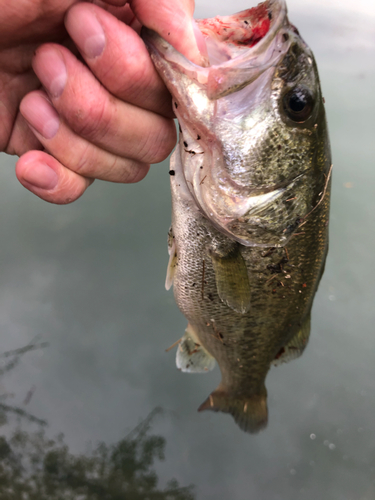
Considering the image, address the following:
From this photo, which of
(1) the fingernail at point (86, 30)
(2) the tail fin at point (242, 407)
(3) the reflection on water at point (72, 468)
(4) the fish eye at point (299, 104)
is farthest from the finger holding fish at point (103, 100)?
(3) the reflection on water at point (72, 468)

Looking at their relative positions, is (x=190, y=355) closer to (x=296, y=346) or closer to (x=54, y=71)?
(x=296, y=346)

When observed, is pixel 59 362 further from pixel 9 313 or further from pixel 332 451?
pixel 332 451

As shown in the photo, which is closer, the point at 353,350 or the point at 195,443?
the point at 195,443

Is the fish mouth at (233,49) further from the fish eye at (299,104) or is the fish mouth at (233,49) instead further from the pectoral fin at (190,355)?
the pectoral fin at (190,355)

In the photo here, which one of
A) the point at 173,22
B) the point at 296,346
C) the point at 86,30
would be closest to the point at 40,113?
the point at 86,30

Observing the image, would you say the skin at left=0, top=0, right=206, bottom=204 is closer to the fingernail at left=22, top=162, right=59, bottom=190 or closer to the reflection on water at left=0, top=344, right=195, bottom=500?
the fingernail at left=22, top=162, right=59, bottom=190

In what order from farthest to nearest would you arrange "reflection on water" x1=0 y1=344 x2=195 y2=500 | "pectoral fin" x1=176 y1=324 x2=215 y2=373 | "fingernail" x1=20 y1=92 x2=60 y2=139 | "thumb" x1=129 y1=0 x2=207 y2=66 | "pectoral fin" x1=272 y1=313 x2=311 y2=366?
"reflection on water" x1=0 y1=344 x2=195 y2=500
"pectoral fin" x1=176 y1=324 x2=215 y2=373
"pectoral fin" x1=272 y1=313 x2=311 y2=366
"fingernail" x1=20 y1=92 x2=60 y2=139
"thumb" x1=129 y1=0 x2=207 y2=66

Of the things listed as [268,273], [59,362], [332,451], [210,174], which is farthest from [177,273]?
[332,451]

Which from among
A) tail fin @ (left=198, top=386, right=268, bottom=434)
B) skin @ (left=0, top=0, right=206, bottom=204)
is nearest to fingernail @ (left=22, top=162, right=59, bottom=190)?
skin @ (left=0, top=0, right=206, bottom=204)
